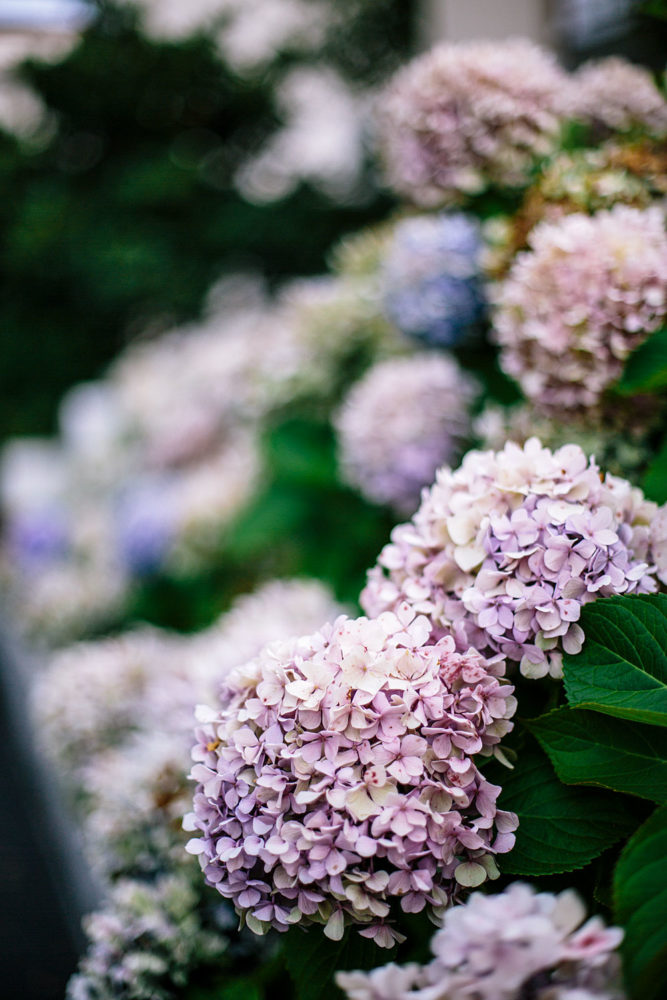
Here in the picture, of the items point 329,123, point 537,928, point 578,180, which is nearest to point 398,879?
point 537,928

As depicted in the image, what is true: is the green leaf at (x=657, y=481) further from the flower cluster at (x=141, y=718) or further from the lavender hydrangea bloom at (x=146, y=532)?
the lavender hydrangea bloom at (x=146, y=532)

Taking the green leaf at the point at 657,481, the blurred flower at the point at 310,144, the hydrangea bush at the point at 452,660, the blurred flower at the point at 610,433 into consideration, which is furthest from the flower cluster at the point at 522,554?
the blurred flower at the point at 310,144

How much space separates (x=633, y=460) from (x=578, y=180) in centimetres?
31

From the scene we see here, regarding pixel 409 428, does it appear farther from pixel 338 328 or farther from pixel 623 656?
pixel 623 656

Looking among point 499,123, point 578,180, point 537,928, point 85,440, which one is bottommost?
point 537,928

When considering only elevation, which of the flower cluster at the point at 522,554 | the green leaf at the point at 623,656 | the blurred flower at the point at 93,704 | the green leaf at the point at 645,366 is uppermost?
the blurred flower at the point at 93,704

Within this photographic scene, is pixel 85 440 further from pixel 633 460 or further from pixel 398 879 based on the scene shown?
pixel 398 879

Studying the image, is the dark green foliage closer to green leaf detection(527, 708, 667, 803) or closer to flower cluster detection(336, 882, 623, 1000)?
green leaf detection(527, 708, 667, 803)

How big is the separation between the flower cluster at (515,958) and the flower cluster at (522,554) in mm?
169

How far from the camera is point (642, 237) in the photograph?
74 cm

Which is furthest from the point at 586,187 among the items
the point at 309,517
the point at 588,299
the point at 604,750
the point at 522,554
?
the point at 309,517

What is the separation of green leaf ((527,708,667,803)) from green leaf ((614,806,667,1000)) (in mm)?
53

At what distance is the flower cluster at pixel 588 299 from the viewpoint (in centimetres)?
72

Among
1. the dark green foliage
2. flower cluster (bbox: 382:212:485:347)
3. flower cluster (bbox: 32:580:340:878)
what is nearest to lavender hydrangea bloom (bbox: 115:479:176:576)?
the dark green foliage
